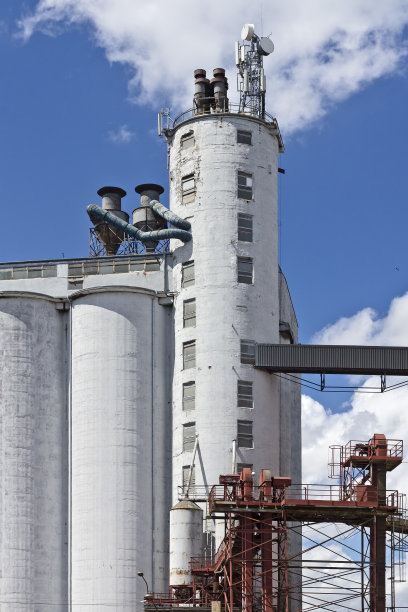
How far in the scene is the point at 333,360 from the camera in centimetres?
8488

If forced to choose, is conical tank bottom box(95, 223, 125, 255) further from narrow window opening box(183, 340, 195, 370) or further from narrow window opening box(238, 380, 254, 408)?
narrow window opening box(238, 380, 254, 408)

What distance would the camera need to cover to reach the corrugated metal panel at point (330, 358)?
3327 inches

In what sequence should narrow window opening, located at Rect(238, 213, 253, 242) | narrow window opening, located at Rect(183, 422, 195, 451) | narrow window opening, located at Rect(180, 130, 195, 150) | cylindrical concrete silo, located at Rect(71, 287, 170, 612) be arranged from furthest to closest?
narrow window opening, located at Rect(180, 130, 195, 150) < narrow window opening, located at Rect(238, 213, 253, 242) < narrow window opening, located at Rect(183, 422, 195, 451) < cylindrical concrete silo, located at Rect(71, 287, 170, 612)

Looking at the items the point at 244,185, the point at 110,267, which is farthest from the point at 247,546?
the point at 110,267

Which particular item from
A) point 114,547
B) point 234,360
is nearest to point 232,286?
point 234,360

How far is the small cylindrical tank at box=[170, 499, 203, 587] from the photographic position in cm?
7756

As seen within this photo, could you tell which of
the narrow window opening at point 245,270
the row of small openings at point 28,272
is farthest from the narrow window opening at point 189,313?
the row of small openings at point 28,272

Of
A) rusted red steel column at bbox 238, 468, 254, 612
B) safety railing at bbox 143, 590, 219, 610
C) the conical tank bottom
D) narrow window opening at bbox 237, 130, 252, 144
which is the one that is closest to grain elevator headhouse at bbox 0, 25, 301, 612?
narrow window opening at bbox 237, 130, 252, 144

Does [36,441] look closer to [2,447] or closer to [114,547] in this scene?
[2,447]


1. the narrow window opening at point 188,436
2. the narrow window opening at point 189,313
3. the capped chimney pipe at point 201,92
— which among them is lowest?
the narrow window opening at point 188,436

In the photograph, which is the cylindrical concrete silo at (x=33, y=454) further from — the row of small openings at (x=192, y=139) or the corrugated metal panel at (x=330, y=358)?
the corrugated metal panel at (x=330, y=358)

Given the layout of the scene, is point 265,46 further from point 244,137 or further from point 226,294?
point 226,294

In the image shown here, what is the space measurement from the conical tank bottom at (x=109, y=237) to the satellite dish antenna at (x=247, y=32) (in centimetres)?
1842

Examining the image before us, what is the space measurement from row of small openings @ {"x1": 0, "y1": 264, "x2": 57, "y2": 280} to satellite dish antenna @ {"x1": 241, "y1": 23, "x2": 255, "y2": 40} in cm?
2302
